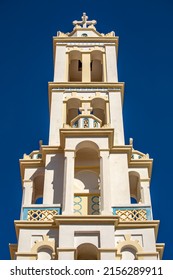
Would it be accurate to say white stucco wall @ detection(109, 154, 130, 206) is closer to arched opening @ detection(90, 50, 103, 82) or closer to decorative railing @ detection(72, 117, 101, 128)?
decorative railing @ detection(72, 117, 101, 128)

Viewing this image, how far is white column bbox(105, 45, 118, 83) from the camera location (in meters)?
33.2

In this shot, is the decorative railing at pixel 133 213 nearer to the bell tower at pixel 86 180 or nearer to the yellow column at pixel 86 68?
the bell tower at pixel 86 180

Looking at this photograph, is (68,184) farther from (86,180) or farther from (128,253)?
(128,253)

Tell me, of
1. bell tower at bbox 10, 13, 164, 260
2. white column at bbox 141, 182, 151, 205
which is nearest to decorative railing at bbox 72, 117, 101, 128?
bell tower at bbox 10, 13, 164, 260

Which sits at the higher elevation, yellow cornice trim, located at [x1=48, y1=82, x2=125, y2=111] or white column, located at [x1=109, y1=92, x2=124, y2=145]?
yellow cornice trim, located at [x1=48, y1=82, x2=125, y2=111]

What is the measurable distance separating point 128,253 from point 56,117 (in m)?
8.36

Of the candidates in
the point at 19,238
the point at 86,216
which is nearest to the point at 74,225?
the point at 86,216

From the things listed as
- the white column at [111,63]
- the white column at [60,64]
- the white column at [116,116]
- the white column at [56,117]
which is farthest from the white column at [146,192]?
the white column at [60,64]

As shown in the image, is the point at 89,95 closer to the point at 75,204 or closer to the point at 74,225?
the point at 75,204

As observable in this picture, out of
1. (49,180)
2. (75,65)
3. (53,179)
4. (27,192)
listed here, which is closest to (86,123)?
(53,179)

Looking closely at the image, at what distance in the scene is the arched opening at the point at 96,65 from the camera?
35438mm

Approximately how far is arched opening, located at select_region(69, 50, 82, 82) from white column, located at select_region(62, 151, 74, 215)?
9261 millimetres

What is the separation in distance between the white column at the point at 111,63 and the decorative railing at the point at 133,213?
8836mm
